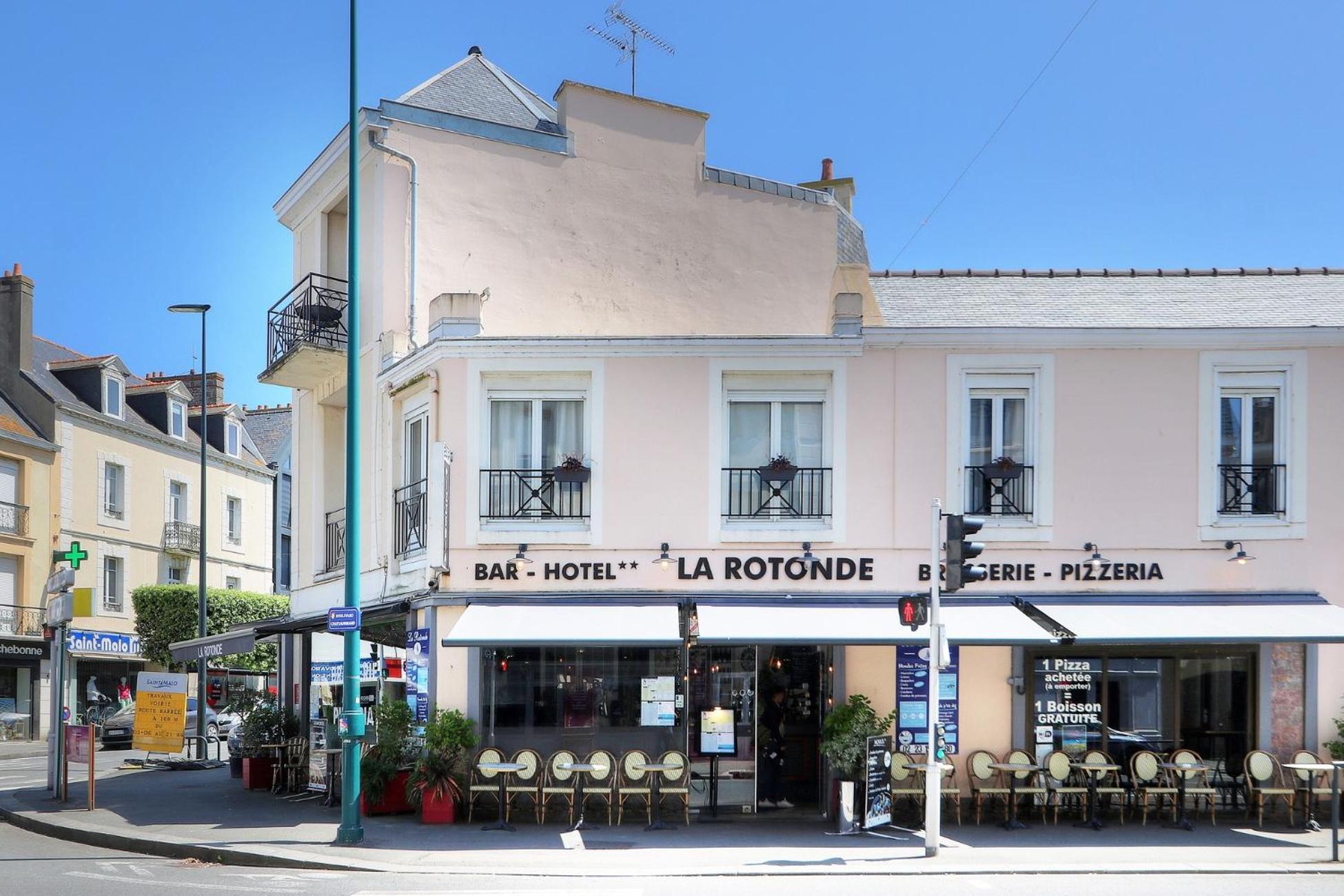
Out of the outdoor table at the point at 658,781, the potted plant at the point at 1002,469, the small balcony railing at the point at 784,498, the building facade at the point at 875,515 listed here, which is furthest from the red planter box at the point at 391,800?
the potted plant at the point at 1002,469

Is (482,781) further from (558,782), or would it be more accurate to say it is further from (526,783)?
(558,782)

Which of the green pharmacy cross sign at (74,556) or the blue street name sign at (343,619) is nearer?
the blue street name sign at (343,619)

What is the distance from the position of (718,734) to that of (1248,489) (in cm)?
689

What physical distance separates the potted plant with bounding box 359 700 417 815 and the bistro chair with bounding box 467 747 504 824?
794mm

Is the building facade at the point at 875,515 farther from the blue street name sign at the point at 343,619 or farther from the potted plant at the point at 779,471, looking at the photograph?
the blue street name sign at the point at 343,619

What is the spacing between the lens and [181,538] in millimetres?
44156

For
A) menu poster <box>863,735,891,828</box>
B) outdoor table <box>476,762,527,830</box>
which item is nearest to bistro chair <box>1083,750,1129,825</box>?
menu poster <box>863,735,891,828</box>

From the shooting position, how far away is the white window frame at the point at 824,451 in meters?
16.1

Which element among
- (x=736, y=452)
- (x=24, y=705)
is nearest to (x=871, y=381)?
(x=736, y=452)

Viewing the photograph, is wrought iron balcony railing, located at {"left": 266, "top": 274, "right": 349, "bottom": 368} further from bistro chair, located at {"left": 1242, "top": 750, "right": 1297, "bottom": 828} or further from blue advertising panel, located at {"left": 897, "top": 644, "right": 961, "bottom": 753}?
bistro chair, located at {"left": 1242, "top": 750, "right": 1297, "bottom": 828}

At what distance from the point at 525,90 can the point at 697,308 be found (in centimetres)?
478

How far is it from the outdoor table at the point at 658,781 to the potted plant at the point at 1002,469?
16.1ft

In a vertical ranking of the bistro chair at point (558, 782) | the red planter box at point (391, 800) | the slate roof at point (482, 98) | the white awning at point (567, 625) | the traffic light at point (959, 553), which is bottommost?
the red planter box at point (391, 800)

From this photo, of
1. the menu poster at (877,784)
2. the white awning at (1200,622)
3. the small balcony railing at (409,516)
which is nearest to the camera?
the menu poster at (877,784)
